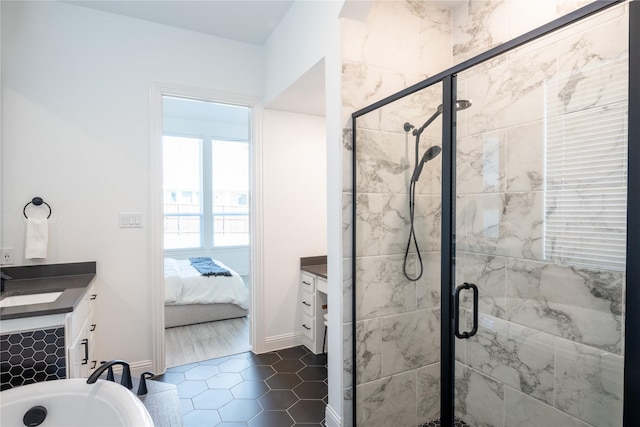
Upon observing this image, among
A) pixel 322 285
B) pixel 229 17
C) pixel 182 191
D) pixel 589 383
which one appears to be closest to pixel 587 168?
pixel 589 383

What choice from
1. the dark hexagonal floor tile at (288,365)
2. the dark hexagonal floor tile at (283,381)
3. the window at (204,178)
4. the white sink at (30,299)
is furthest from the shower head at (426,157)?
the window at (204,178)

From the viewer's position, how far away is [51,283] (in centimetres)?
233

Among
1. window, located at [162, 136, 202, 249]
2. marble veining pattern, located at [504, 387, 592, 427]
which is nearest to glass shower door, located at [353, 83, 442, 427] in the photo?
marble veining pattern, located at [504, 387, 592, 427]

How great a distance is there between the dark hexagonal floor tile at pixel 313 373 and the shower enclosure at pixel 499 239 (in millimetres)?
759

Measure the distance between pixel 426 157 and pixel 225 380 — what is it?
2272mm

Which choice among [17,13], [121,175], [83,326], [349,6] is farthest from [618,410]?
[17,13]

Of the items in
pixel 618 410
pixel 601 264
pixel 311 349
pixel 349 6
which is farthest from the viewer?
pixel 311 349

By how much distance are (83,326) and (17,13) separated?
2.22 m

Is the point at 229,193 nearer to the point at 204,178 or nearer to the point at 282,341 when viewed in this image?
the point at 204,178

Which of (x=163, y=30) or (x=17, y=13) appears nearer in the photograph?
(x=17, y=13)

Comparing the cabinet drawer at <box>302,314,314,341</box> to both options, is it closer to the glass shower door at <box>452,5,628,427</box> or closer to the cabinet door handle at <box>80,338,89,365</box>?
the glass shower door at <box>452,5,628,427</box>

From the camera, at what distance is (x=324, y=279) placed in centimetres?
304

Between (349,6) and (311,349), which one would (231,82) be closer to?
(349,6)

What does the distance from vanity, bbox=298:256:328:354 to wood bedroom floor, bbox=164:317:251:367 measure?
599 millimetres
